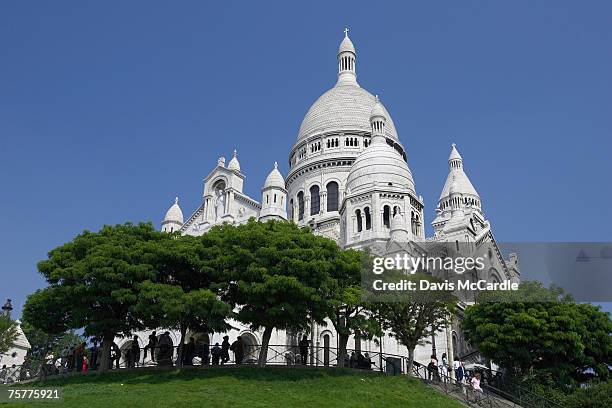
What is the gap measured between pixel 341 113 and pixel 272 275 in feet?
152

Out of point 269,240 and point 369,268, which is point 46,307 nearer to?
point 269,240

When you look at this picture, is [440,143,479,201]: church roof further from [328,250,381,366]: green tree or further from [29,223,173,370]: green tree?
[29,223,173,370]: green tree

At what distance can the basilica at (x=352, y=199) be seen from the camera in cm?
4528

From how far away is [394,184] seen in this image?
49969 millimetres

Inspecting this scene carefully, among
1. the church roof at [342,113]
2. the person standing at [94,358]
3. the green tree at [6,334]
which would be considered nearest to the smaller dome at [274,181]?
the church roof at [342,113]

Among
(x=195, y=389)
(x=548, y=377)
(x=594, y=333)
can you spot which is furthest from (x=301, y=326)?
(x=594, y=333)

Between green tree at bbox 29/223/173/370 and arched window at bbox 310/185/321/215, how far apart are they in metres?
35.5

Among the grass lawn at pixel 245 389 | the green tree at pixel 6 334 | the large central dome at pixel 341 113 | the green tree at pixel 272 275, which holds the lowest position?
the grass lawn at pixel 245 389

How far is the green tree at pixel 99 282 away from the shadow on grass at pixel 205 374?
1929 mm

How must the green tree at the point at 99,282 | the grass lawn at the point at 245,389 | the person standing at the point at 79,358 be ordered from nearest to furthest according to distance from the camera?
1. the grass lawn at the point at 245,389
2. the green tree at the point at 99,282
3. the person standing at the point at 79,358

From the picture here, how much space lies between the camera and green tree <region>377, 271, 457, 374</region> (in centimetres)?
2966

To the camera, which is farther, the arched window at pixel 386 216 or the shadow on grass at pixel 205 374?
the arched window at pixel 386 216

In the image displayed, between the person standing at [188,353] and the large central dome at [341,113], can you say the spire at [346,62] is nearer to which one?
the large central dome at [341,113]

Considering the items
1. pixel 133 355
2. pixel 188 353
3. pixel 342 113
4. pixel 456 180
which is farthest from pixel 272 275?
pixel 456 180
